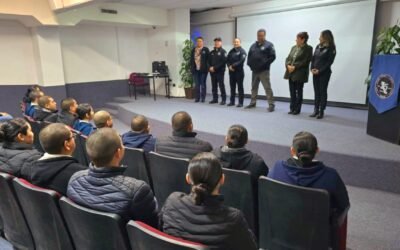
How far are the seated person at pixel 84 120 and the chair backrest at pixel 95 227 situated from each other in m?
1.91

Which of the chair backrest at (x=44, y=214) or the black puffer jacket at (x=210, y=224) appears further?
the chair backrest at (x=44, y=214)

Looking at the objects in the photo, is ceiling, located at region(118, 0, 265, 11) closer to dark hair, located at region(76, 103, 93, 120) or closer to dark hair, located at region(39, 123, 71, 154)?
dark hair, located at region(76, 103, 93, 120)

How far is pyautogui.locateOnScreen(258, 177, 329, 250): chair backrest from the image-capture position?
1.54 meters

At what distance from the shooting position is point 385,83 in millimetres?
3414

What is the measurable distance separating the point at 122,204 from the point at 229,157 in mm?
843

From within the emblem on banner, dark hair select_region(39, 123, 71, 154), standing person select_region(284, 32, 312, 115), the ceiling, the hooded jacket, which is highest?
the ceiling

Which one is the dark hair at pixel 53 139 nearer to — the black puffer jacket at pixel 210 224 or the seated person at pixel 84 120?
the black puffer jacket at pixel 210 224

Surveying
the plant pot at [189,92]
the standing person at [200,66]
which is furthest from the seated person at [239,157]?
the plant pot at [189,92]

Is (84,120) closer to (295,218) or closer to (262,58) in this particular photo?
(295,218)

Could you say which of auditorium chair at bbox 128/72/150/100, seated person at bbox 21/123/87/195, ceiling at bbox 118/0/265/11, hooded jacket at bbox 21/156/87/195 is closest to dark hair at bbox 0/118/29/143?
seated person at bbox 21/123/87/195

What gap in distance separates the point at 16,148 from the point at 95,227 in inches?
44.9

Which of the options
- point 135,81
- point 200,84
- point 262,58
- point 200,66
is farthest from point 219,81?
point 135,81

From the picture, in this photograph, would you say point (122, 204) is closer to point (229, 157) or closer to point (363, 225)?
point (229, 157)

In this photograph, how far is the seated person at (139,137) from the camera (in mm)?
2570
